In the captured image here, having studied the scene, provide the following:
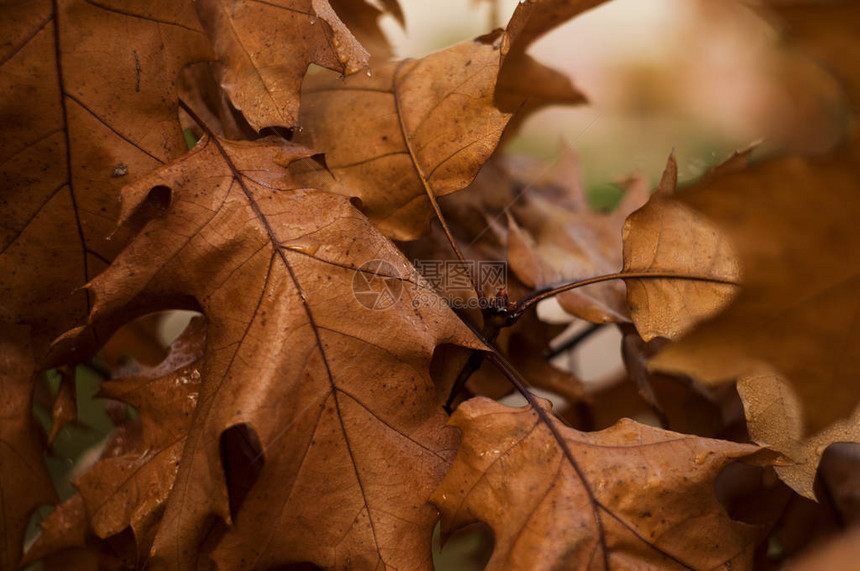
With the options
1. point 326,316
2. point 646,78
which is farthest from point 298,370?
point 646,78

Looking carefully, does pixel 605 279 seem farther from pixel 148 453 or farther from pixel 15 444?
pixel 15 444

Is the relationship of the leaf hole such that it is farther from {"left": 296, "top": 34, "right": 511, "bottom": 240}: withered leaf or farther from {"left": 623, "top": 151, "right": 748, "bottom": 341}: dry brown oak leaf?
{"left": 623, "top": 151, "right": 748, "bottom": 341}: dry brown oak leaf

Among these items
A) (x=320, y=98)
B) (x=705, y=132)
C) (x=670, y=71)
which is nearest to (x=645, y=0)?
(x=670, y=71)

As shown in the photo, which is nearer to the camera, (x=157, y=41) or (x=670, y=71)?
(x=157, y=41)

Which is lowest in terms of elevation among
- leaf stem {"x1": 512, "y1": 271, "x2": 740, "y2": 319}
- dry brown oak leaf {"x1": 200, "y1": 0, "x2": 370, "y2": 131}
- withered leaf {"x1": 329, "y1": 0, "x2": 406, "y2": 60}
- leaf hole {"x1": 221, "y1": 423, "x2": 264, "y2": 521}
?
leaf stem {"x1": 512, "y1": 271, "x2": 740, "y2": 319}

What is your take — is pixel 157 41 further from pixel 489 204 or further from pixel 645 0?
pixel 645 0

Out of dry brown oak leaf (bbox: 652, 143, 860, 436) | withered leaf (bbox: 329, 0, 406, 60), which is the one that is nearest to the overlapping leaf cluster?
dry brown oak leaf (bbox: 652, 143, 860, 436)

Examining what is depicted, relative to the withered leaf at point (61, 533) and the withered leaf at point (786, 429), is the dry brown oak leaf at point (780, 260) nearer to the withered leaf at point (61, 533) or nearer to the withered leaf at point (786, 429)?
the withered leaf at point (786, 429)
